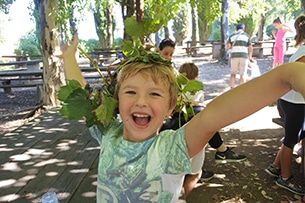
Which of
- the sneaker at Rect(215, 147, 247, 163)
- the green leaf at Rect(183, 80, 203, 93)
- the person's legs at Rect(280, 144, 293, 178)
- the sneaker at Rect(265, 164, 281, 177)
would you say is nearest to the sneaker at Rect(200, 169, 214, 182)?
the sneaker at Rect(215, 147, 247, 163)

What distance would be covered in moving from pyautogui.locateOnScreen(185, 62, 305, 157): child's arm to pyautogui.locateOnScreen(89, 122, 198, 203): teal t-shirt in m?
0.13

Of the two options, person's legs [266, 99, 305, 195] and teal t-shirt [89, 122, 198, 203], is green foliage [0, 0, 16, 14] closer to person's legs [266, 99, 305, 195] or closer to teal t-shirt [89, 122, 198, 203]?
person's legs [266, 99, 305, 195]

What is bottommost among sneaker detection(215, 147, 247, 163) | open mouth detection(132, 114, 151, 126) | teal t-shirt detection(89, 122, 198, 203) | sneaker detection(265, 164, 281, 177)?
sneaker detection(265, 164, 281, 177)

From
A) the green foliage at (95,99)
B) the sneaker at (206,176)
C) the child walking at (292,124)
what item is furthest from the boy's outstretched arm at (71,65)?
the sneaker at (206,176)

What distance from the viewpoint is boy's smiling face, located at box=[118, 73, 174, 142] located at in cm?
125

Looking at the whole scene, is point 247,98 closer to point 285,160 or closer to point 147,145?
point 147,145

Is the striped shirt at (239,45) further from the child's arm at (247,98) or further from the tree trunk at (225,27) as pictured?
the child's arm at (247,98)

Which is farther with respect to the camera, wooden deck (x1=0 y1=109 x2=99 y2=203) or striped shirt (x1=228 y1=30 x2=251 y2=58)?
striped shirt (x1=228 y1=30 x2=251 y2=58)

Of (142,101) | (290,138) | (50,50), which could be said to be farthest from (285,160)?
(50,50)

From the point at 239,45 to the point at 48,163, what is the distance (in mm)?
5988

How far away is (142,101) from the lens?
1232 mm

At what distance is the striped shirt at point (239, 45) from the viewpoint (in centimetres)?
771

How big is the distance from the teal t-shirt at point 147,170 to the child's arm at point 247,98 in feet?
0.43

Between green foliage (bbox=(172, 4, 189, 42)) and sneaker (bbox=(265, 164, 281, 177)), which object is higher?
green foliage (bbox=(172, 4, 189, 42))
